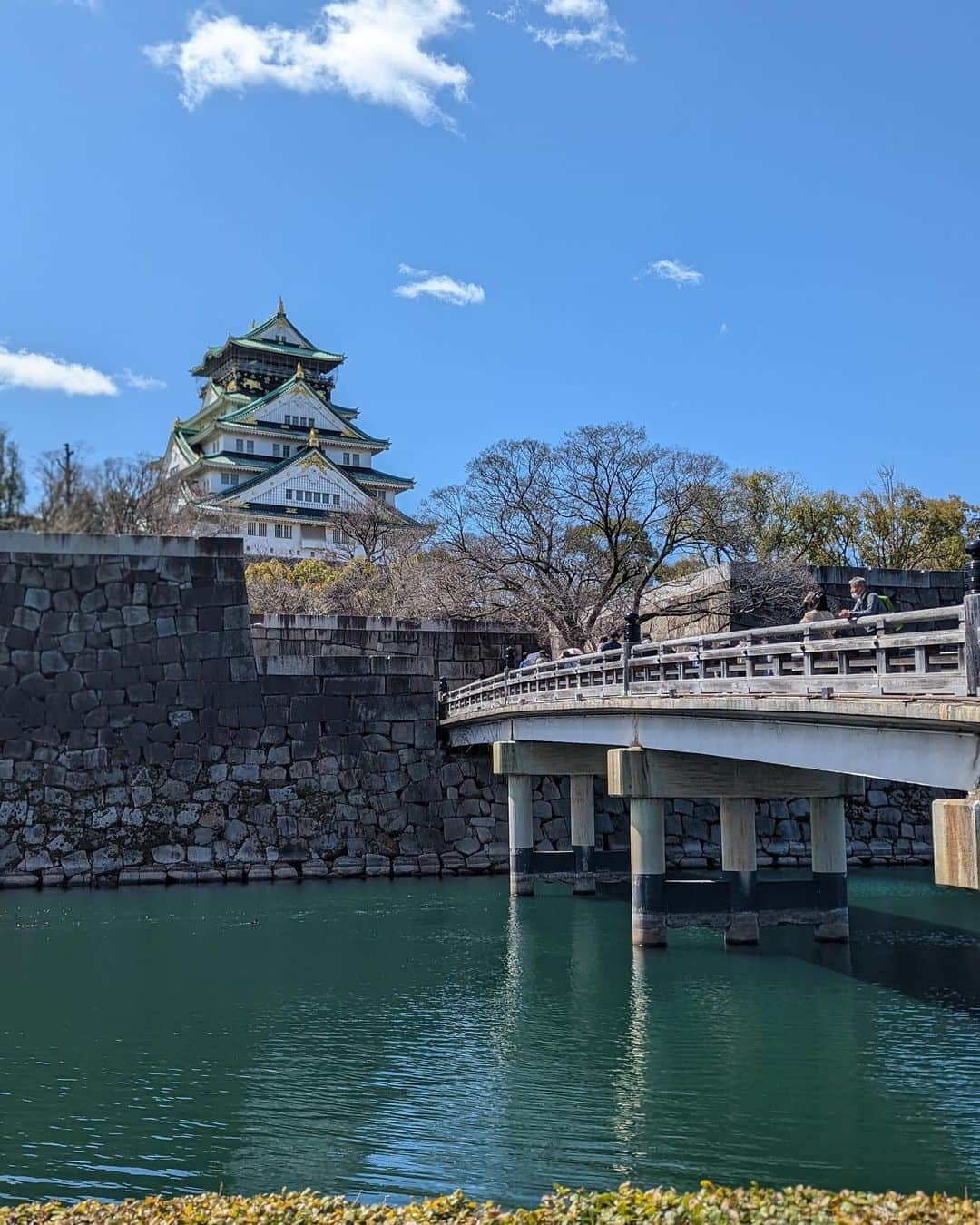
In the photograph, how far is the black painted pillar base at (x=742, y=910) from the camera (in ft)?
60.1

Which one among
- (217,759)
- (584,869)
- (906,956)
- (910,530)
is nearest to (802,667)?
(906,956)

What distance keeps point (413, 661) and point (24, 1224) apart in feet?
79.8

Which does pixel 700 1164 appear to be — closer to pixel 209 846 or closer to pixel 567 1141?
pixel 567 1141

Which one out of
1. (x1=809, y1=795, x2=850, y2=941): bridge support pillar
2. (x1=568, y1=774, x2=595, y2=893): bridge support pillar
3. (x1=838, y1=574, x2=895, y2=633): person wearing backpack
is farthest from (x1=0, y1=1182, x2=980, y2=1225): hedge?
(x1=568, y1=774, x2=595, y2=893): bridge support pillar

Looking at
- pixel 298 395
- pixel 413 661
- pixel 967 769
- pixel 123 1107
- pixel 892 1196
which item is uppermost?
pixel 298 395

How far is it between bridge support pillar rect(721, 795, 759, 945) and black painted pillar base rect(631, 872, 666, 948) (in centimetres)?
105

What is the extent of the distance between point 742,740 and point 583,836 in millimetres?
10174

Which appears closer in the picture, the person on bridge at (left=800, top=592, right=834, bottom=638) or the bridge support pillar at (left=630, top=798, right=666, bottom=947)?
the person on bridge at (left=800, top=592, right=834, bottom=638)

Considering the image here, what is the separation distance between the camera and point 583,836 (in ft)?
81.3

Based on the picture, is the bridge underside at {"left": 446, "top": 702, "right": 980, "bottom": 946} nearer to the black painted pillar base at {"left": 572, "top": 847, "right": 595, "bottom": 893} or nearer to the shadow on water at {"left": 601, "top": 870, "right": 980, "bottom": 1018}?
the shadow on water at {"left": 601, "top": 870, "right": 980, "bottom": 1018}

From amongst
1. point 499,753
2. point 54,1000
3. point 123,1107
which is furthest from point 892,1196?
point 499,753

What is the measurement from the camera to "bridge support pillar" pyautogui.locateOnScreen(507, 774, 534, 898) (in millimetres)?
24812

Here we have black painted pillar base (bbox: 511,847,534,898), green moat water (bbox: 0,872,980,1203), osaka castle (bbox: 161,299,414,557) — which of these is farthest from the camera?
osaka castle (bbox: 161,299,414,557)

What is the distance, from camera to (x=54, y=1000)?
16.3 m
